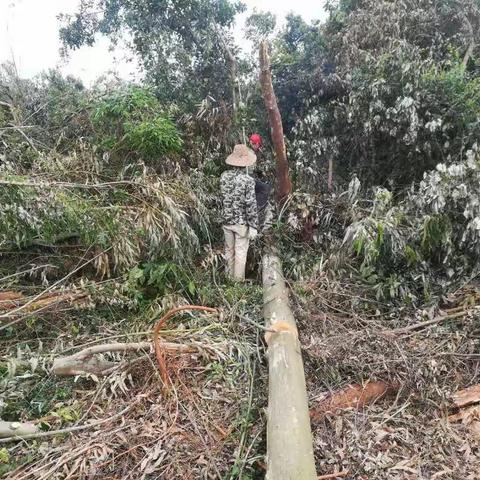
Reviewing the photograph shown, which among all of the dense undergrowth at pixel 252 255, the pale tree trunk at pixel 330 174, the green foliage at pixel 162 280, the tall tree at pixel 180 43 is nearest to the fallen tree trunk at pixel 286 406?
the dense undergrowth at pixel 252 255

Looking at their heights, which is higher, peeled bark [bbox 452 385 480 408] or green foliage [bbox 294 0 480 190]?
green foliage [bbox 294 0 480 190]

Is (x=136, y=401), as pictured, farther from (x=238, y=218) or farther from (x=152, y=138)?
(x=152, y=138)

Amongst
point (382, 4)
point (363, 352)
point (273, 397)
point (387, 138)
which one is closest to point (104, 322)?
point (273, 397)

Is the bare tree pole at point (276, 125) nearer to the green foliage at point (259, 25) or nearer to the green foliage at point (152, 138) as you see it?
the green foliage at point (152, 138)

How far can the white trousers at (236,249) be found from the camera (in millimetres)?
5555

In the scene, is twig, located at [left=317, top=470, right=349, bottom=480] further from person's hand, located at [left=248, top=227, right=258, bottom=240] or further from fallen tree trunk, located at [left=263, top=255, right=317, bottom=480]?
person's hand, located at [left=248, top=227, right=258, bottom=240]

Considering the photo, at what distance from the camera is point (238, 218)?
5.61 m

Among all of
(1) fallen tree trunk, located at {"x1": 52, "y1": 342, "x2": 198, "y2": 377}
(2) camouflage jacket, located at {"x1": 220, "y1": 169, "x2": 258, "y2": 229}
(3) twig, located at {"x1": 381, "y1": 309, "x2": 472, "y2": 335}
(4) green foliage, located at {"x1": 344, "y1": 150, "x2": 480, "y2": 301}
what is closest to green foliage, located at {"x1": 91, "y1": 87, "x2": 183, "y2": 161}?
(2) camouflage jacket, located at {"x1": 220, "y1": 169, "x2": 258, "y2": 229}

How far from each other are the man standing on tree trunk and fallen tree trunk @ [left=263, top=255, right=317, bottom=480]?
4.92ft

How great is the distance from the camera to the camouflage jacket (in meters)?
5.62

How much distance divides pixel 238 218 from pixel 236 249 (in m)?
0.38

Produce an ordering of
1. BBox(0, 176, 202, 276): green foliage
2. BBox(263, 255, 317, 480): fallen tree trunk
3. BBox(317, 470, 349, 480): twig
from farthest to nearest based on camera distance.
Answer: BBox(0, 176, 202, 276): green foliage
BBox(317, 470, 349, 480): twig
BBox(263, 255, 317, 480): fallen tree trunk

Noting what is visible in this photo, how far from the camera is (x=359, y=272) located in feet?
16.1

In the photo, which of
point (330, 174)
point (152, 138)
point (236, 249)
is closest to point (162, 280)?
point (236, 249)
